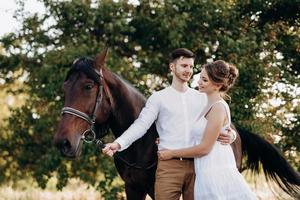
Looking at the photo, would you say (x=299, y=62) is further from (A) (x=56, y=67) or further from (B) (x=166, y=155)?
(B) (x=166, y=155)

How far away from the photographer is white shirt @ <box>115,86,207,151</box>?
514 cm

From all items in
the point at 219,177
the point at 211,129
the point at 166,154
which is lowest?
the point at 219,177

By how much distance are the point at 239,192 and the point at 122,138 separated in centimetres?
107

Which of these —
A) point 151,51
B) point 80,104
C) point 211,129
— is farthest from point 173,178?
point 151,51

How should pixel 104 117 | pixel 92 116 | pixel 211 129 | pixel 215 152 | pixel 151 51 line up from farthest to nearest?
pixel 151 51, pixel 104 117, pixel 92 116, pixel 215 152, pixel 211 129

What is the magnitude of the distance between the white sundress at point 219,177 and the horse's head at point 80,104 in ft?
3.27

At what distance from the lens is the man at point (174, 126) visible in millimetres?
5098

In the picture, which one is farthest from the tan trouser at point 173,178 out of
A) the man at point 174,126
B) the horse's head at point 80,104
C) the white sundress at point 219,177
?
the horse's head at point 80,104

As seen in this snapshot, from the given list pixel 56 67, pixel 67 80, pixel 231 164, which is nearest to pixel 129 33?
pixel 56 67

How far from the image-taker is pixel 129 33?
1095 cm

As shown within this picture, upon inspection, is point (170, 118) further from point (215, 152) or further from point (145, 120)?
point (215, 152)

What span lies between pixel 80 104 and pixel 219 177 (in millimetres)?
1347

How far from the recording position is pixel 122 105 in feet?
18.5

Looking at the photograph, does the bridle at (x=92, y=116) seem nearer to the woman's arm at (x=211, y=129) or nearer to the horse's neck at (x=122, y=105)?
the horse's neck at (x=122, y=105)
